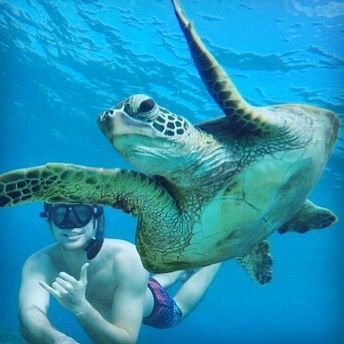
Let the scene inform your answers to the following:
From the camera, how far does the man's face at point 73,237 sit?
14.2ft

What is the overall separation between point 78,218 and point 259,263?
6.69 feet

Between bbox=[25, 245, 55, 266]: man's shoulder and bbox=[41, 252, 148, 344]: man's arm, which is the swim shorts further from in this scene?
bbox=[25, 245, 55, 266]: man's shoulder

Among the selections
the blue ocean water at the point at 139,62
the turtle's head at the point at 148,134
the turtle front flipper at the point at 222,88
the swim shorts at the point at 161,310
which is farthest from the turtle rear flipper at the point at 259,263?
the blue ocean water at the point at 139,62

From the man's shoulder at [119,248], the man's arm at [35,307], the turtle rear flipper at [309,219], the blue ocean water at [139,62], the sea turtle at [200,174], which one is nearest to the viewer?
the sea turtle at [200,174]

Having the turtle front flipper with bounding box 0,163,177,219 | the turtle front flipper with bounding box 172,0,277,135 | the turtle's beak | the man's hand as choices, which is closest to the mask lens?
the man's hand

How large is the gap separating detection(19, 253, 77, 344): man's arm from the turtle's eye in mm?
2459

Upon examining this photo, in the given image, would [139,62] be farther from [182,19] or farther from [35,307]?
[182,19]

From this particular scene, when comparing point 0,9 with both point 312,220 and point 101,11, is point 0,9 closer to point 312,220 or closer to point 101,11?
point 101,11

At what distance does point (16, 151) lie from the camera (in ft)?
72.5

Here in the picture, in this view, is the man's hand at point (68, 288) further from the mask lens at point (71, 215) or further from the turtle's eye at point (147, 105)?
the turtle's eye at point (147, 105)

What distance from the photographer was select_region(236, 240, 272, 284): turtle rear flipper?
4.21m

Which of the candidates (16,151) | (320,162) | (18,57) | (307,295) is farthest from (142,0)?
(307,295)

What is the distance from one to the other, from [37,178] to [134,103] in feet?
2.51

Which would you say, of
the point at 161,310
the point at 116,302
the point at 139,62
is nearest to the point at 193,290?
the point at 161,310
